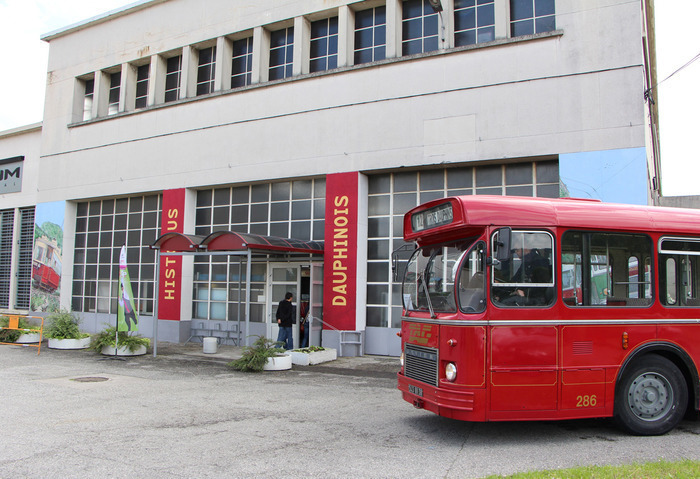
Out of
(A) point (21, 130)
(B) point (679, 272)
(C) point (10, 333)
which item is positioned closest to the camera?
(B) point (679, 272)

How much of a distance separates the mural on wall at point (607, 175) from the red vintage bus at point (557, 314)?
4891mm

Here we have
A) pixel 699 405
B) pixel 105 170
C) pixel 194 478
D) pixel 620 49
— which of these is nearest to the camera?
pixel 194 478

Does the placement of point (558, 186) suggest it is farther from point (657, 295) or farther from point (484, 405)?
point (484, 405)

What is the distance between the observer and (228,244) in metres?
13.9

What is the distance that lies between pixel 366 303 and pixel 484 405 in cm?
916

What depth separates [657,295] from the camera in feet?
23.7

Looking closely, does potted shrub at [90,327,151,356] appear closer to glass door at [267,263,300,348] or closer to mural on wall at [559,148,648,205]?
glass door at [267,263,300,348]

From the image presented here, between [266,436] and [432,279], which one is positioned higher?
[432,279]

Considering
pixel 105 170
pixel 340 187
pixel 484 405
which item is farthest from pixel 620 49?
pixel 105 170

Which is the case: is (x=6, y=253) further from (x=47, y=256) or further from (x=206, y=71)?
(x=206, y=71)

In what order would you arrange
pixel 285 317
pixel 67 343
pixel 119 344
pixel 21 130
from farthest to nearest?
1. pixel 21 130
2. pixel 67 343
3. pixel 119 344
4. pixel 285 317

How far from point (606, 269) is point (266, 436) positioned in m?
4.73

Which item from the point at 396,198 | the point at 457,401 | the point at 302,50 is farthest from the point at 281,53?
the point at 457,401

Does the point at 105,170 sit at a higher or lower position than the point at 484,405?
higher
